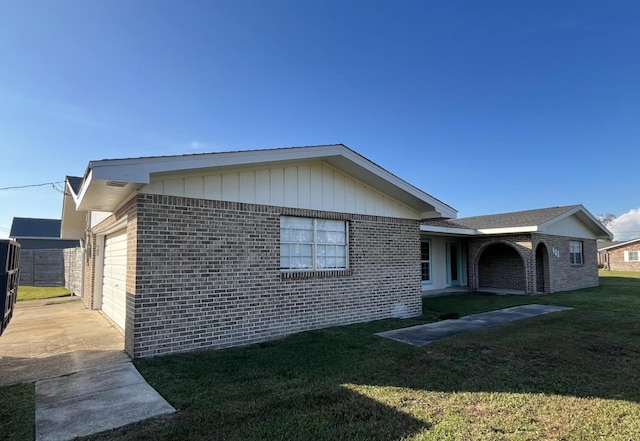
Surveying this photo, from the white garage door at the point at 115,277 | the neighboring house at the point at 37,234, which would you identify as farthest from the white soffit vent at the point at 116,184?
the neighboring house at the point at 37,234

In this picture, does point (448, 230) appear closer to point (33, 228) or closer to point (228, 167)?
point (228, 167)

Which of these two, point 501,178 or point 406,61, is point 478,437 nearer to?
point 406,61

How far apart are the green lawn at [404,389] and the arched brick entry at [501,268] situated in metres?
9.76

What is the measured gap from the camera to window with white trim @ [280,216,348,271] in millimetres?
7797

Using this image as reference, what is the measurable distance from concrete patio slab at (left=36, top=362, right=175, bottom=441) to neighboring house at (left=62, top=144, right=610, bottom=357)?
913mm

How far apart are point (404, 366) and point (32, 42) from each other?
36.3ft

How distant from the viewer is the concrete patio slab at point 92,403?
353cm

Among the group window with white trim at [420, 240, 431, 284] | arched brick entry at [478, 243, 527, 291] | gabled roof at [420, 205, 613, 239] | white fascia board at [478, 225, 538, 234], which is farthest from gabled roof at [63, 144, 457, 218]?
arched brick entry at [478, 243, 527, 291]

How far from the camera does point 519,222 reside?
53.4ft

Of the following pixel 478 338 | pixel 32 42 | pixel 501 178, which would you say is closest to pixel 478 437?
pixel 478 338

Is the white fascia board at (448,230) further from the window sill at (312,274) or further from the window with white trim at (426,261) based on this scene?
the window sill at (312,274)

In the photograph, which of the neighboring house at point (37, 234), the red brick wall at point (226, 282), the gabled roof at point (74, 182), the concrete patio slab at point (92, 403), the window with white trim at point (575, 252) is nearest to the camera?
Result: the concrete patio slab at point (92, 403)

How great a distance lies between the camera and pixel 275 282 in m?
7.40

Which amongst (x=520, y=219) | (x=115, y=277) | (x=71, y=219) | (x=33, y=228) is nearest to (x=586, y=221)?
(x=520, y=219)
